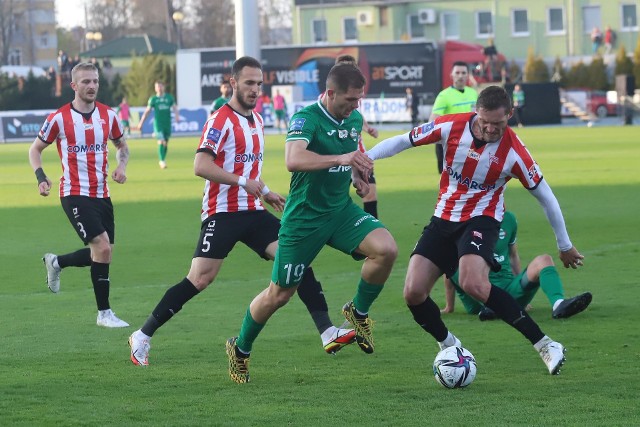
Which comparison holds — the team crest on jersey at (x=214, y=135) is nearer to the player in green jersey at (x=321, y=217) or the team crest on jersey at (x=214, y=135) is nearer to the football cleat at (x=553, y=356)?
the player in green jersey at (x=321, y=217)

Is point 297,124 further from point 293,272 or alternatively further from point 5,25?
point 5,25

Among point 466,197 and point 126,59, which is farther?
point 126,59

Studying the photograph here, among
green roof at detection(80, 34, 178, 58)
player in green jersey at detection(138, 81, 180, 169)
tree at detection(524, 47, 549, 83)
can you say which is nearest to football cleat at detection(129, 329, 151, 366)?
player in green jersey at detection(138, 81, 180, 169)

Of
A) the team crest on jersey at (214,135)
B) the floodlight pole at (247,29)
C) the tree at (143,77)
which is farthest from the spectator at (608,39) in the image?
the team crest on jersey at (214,135)

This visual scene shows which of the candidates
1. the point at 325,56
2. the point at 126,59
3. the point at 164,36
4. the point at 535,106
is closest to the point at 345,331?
the point at 535,106

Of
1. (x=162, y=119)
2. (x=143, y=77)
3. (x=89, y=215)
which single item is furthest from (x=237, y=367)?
(x=143, y=77)

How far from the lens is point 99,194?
399 inches

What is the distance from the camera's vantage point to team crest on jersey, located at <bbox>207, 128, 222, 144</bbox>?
812 cm

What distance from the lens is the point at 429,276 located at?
24.6 feet

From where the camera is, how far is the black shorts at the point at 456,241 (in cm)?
738

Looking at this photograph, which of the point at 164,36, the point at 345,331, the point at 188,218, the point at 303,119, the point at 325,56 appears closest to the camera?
the point at 303,119

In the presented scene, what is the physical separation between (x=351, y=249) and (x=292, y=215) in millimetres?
421

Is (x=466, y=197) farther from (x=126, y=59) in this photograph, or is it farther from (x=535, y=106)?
(x=126, y=59)

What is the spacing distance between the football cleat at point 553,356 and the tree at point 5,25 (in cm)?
9633
